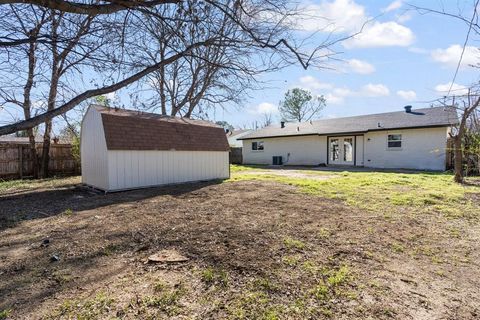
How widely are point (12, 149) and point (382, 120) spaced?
18967mm

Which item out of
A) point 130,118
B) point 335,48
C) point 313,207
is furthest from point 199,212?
point 130,118

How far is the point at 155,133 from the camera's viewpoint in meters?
9.02

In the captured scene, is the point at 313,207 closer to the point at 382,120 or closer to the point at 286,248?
the point at 286,248

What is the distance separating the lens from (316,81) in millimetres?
4672

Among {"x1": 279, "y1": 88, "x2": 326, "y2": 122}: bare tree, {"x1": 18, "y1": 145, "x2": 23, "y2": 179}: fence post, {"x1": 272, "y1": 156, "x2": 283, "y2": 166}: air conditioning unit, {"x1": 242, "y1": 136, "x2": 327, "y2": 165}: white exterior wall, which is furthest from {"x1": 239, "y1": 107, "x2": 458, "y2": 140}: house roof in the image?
{"x1": 279, "y1": 88, "x2": 326, "y2": 122}: bare tree

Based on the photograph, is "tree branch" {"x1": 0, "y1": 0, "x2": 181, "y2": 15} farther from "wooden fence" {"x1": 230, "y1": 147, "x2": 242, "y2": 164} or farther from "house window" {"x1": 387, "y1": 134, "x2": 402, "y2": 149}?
"wooden fence" {"x1": 230, "y1": 147, "x2": 242, "y2": 164}

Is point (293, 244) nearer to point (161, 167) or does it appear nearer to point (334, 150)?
point (161, 167)

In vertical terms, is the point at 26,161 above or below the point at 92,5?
below

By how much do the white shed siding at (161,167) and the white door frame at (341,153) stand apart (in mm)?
9880

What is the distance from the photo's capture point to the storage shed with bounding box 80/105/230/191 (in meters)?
7.93

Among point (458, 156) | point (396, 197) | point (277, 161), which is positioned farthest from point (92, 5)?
point (277, 161)

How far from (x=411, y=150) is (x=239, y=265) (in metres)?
15.5

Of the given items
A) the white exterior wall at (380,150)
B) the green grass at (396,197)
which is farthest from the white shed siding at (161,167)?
the white exterior wall at (380,150)

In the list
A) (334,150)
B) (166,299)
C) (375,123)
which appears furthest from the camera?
(334,150)
